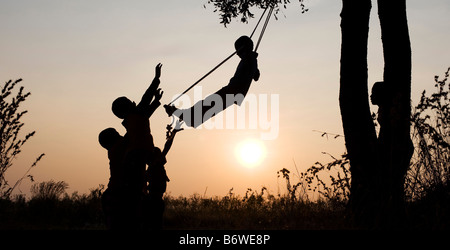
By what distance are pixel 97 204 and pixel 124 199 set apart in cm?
445

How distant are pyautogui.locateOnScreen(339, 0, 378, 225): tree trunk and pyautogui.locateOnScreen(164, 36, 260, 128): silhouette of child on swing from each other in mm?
1517

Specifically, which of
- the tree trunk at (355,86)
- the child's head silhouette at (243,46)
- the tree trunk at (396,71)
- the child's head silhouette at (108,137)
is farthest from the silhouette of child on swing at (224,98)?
the tree trunk at (396,71)

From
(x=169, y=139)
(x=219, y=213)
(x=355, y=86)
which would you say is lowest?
(x=219, y=213)

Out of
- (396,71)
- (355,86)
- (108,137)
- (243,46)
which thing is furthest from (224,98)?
(396,71)

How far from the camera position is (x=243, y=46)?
7707 mm

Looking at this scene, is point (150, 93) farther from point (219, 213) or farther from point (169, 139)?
point (219, 213)

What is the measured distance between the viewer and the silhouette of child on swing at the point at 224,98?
7.15m

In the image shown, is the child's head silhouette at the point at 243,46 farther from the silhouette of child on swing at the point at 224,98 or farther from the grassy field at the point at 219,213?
the grassy field at the point at 219,213

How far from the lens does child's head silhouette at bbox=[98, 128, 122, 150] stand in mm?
7078

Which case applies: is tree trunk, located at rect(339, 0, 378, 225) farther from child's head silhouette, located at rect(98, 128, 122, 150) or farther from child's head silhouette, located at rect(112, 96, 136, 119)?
child's head silhouette, located at rect(98, 128, 122, 150)

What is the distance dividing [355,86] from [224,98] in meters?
2.17

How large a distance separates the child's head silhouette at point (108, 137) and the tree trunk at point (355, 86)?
347 cm
